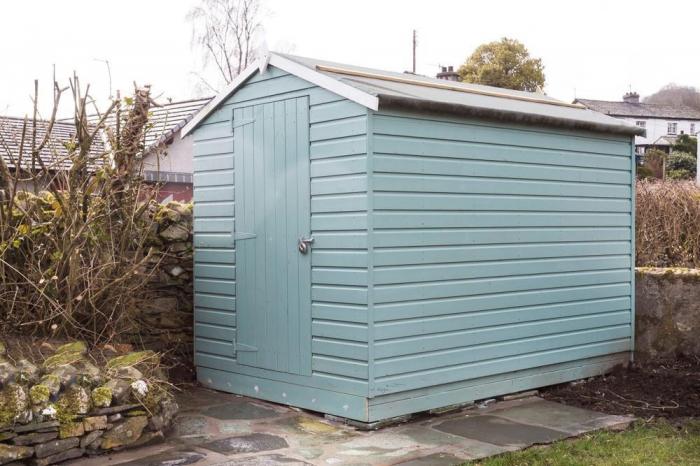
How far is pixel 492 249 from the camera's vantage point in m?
6.89

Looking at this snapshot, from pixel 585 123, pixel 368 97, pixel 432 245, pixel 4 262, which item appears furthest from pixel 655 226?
pixel 4 262

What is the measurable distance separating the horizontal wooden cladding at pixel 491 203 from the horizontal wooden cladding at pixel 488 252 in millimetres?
305

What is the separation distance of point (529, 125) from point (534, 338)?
1822 mm

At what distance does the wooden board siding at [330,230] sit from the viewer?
6.03 metres

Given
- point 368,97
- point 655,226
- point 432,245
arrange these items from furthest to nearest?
1. point 655,226
2. point 432,245
3. point 368,97

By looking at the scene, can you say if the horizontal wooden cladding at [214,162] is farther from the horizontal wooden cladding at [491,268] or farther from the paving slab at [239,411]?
the paving slab at [239,411]

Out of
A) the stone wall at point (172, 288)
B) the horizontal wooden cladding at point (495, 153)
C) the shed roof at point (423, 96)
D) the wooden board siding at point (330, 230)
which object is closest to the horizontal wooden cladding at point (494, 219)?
the wooden board siding at point (330, 230)

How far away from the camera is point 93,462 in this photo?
523 cm

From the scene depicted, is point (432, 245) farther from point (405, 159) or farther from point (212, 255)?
point (212, 255)

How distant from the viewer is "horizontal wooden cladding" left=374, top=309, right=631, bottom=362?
6141mm

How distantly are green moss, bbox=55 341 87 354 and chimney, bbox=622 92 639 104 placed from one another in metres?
59.7

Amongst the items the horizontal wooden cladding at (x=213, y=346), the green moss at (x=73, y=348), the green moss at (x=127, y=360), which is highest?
the green moss at (x=73, y=348)

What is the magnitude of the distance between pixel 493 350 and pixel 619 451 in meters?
1.59

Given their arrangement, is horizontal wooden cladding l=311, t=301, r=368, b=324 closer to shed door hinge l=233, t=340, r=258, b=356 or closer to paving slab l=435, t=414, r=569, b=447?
shed door hinge l=233, t=340, r=258, b=356
